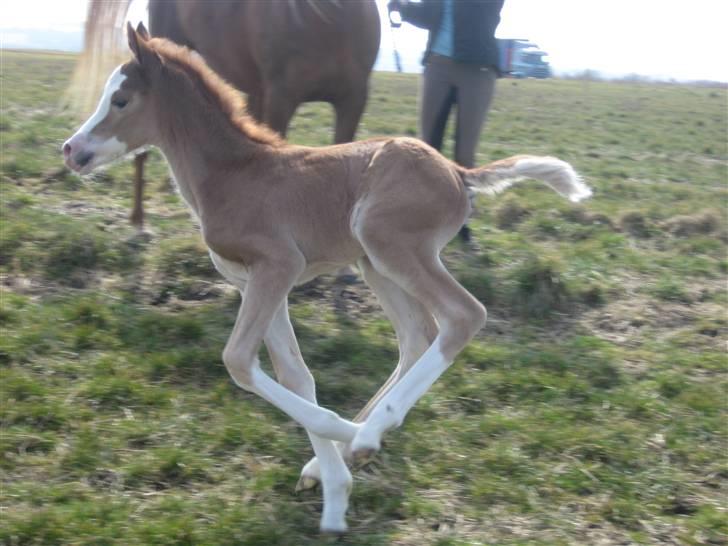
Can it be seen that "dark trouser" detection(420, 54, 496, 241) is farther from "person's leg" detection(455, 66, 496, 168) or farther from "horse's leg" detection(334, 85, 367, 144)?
"horse's leg" detection(334, 85, 367, 144)

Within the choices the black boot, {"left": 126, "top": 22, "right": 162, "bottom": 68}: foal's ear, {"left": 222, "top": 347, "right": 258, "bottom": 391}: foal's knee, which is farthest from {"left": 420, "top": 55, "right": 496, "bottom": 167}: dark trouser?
{"left": 222, "top": 347, "right": 258, "bottom": 391}: foal's knee

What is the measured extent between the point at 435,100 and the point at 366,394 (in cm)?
260

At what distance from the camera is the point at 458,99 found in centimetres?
577

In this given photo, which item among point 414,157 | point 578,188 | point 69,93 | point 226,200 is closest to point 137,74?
point 226,200

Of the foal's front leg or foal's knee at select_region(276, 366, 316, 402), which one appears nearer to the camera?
the foal's front leg

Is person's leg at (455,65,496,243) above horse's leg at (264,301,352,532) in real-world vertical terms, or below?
above

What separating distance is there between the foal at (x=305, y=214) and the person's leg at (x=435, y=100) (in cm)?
245

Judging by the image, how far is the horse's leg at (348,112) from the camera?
5.25m

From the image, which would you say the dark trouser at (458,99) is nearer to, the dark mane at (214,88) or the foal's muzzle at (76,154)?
the dark mane at (214,88)

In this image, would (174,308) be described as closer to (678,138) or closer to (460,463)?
(460,463)

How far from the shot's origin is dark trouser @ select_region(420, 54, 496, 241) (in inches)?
225

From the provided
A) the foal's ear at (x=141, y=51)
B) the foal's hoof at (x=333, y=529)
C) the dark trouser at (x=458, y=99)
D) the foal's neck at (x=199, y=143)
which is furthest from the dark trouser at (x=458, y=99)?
the foal's hoof at (x=333, y=529)

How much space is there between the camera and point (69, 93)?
5.21 m

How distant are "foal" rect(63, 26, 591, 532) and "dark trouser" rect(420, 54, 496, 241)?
2.45 metres
